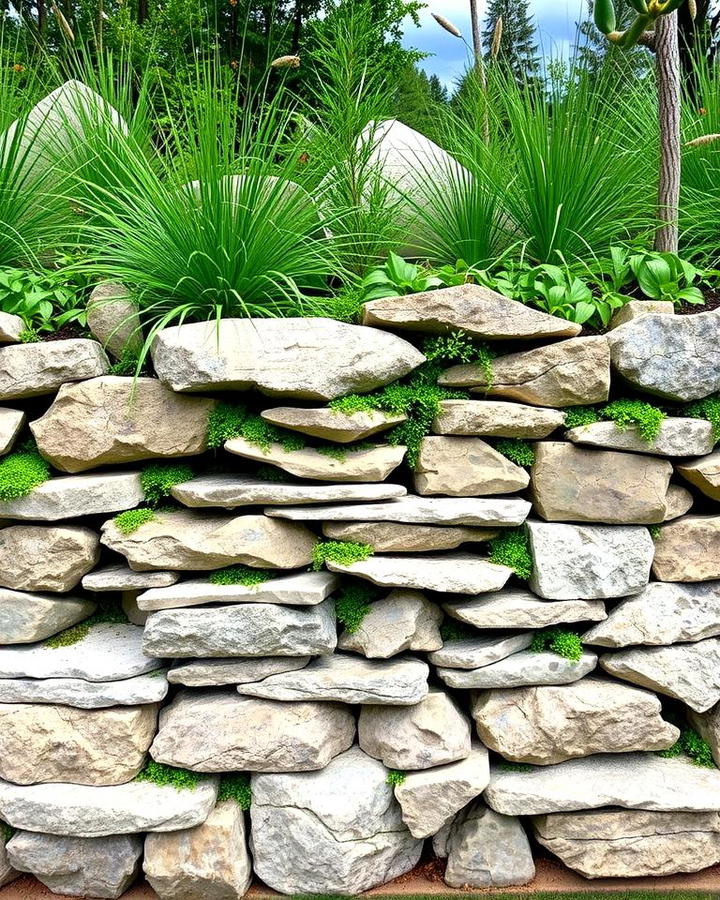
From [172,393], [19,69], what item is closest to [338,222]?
[172,393]

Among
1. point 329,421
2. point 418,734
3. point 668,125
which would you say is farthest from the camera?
point 668,125

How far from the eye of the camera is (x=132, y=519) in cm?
232

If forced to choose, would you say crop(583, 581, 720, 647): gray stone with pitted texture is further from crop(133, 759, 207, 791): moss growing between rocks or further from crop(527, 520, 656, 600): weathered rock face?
crop(133, 759, 207, 791): moss growing between rocks

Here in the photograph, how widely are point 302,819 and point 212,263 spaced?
74.2 inches

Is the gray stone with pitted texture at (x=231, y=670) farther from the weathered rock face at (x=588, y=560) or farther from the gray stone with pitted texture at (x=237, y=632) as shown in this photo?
the weathered rock face at (x=588, y=560)

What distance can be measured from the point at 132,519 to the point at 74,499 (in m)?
0.20

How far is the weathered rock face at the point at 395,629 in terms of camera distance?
2297 millimetres

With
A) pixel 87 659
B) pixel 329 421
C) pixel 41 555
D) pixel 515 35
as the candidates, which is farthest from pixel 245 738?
pixel 515 35

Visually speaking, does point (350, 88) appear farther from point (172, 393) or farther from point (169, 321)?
point (172, 393)

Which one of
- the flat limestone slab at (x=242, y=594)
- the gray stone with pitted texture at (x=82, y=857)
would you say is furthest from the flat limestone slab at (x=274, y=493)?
the gray stone with pitted texture at (x=82, y=857)

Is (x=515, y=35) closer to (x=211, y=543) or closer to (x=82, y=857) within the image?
(x=211, y=543)

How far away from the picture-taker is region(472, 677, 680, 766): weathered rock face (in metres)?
2.32

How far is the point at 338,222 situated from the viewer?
2785mm

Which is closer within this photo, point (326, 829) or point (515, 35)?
point (326, 829)
